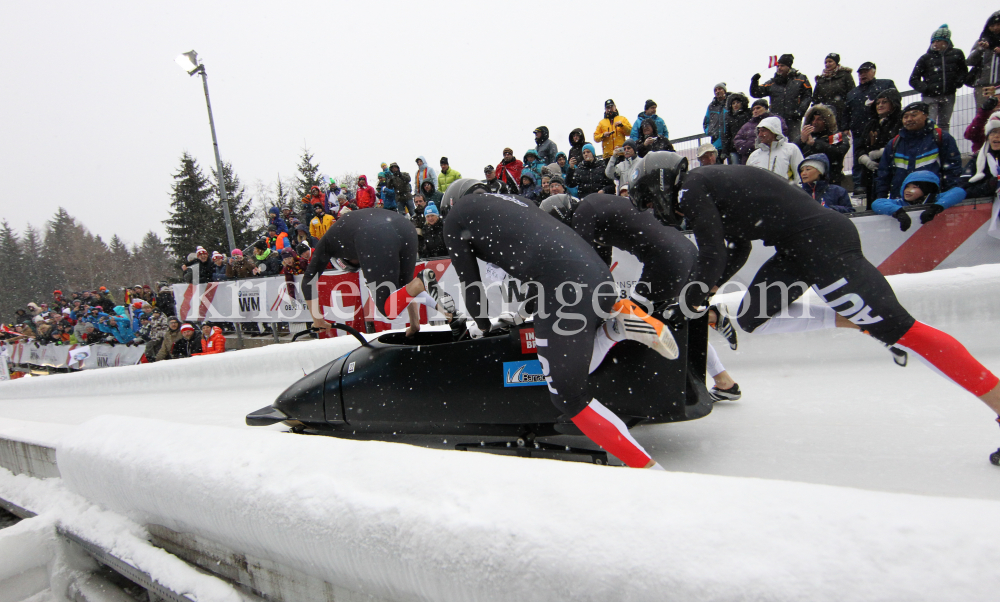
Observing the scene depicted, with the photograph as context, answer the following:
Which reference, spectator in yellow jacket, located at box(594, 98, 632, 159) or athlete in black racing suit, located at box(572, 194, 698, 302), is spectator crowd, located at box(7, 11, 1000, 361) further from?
athlete in black racing suit, located at box(572, 194, 698, 302)

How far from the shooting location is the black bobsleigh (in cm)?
187

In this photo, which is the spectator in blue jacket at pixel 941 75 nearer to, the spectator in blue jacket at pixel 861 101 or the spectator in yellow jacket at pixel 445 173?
the spectator in blue jacket at pixel 861 101

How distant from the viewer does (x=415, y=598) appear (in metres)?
0.98

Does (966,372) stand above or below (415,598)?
above

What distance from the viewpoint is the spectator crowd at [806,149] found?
382 centimetres

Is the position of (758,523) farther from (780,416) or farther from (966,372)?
(780,416)

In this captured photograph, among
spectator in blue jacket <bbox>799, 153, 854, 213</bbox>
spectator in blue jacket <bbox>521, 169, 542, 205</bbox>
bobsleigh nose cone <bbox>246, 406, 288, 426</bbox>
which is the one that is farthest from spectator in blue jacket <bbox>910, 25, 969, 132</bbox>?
bobsleigh nose cone <bbox>246, 406, 288, 426</bbox>

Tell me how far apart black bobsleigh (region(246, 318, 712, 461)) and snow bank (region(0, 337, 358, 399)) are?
129cm

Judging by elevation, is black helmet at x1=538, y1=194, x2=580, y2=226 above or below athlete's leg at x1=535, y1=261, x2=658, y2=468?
above

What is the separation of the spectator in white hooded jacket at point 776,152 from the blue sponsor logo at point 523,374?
324 centimetres

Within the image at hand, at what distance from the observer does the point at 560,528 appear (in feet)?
2.75

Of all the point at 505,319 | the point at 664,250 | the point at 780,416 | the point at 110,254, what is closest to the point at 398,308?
the point at 505,319

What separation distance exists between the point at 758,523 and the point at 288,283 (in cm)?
737

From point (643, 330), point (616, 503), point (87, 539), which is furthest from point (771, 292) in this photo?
point (87, 539)
